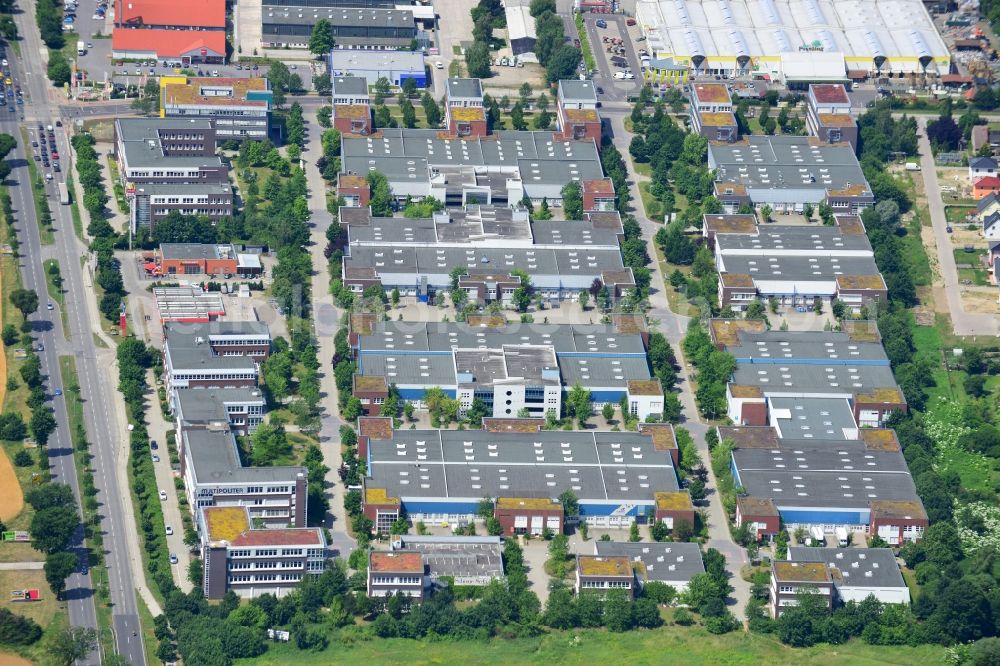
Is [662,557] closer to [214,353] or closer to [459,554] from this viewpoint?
[459,554]

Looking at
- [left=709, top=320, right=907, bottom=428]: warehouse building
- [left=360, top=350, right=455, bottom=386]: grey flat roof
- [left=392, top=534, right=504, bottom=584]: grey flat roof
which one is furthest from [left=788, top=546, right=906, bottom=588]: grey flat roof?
[left=360, top=350, right=455, bottom=386]: grey flat roof

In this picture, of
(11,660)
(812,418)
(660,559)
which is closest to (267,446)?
(11,660)

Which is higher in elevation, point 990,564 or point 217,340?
point 217,340

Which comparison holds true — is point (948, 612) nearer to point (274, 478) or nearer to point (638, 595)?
point (638, 595)

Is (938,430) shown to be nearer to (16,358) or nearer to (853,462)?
(853,462)

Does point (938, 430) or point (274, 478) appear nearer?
point (274, 478)

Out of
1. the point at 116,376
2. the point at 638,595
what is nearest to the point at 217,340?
the point at 116,376
